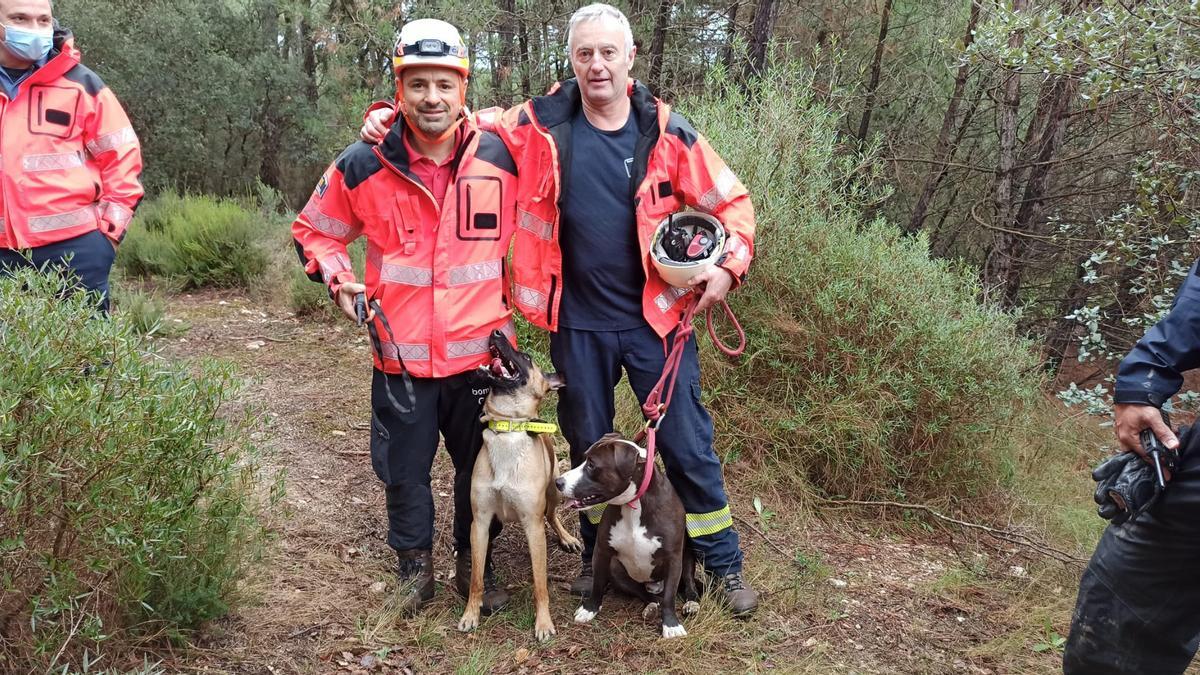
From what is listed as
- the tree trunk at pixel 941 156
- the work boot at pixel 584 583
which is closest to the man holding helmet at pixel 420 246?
the work boot at pixel 584 583

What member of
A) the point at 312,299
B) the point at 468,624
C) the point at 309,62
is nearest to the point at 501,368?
the point at 468,624

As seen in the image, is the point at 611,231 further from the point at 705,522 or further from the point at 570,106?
the point at 705,522

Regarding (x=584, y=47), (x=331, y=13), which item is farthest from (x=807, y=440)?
(x=331, y=13)

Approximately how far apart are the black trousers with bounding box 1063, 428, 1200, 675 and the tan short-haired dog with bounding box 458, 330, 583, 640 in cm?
190

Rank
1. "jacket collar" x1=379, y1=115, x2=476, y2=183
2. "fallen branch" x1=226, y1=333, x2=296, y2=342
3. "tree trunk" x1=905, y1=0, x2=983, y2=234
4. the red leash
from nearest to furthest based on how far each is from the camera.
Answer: "jacket collar" x1=379, y1=115, x2=476, y2=183 < the red leash < "fallen branch" x1=226, y1=333, x2=296, y2=342 < "tree trunk" x1=905, y1=0, x2=983, y2=234

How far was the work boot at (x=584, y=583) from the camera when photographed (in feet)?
12.2

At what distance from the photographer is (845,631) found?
3.62 metres

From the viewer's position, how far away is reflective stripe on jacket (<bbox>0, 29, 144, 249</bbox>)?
3.72 m

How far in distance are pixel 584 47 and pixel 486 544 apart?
6.46ft

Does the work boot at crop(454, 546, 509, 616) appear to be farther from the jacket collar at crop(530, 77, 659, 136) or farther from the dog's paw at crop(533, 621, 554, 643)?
the jacket collar at crop(530, 77, 659, 136)

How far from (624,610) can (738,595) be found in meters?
0.49

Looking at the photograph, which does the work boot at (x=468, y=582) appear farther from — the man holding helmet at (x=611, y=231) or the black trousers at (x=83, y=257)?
the black trousers at (x=83, y=257)

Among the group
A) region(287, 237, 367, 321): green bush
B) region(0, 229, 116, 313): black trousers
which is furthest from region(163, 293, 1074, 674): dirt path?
region(287, 237, 367, 321): green bush

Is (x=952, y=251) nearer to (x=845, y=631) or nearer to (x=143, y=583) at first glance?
(x=845, y=631)
